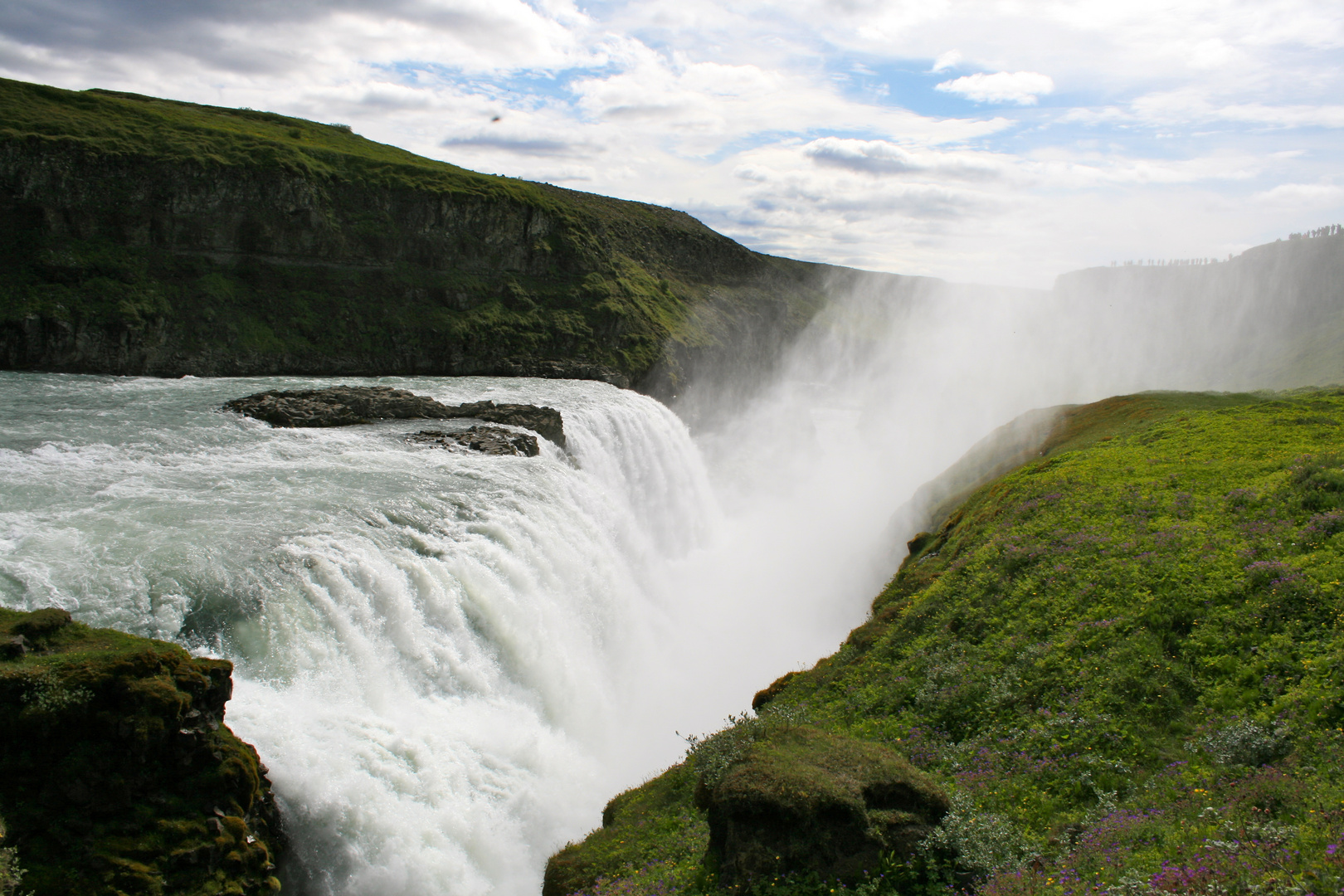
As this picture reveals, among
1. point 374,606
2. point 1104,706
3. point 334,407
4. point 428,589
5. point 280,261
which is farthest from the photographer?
point 280,261

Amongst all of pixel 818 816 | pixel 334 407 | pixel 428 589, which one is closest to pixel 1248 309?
pixel 334 407

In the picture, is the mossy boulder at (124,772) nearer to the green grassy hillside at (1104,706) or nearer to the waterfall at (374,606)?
the waterfall at (374,606)

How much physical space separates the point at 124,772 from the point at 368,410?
79.1ft

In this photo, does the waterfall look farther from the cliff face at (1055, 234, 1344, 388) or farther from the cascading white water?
the cliff face at (1055, 234, 1344, 388)

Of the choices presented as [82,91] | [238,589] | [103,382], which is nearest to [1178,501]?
[238,589]

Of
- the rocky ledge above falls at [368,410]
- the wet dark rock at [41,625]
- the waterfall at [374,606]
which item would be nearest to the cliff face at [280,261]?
the rocky ledge above falls at [368,410]

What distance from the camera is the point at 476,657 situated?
1628cm

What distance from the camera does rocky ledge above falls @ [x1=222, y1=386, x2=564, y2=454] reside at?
2964cm

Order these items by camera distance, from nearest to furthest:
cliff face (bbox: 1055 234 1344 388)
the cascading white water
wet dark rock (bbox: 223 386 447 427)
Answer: the cascading white water
wet dark rock (bbox: 223 386 447 427)
cliff face (bbox: 1055 234 1344 388)

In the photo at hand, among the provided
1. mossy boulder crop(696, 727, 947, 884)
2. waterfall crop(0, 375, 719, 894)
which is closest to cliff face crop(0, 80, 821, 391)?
waterfall crop(0, 375, 719, 894)

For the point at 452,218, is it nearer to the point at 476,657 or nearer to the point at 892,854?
the point at 476,657

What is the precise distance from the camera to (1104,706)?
10125 millimetres

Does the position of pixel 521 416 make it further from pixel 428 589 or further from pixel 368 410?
pixel 428 589

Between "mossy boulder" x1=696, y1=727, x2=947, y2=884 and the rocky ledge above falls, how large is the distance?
23.7 metres
